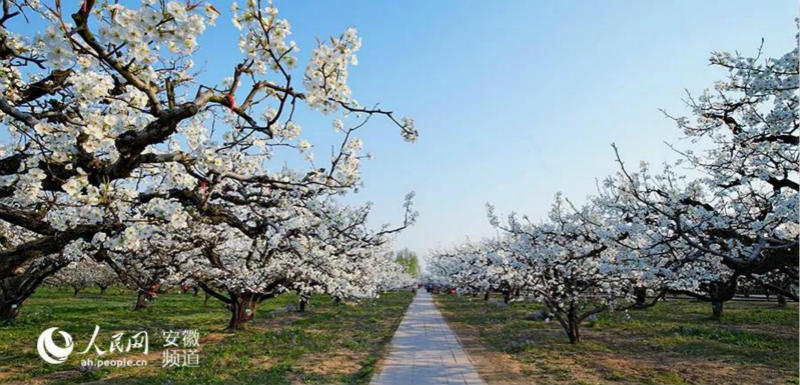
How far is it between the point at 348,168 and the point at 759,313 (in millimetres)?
25728

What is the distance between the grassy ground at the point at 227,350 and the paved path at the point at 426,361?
471mm

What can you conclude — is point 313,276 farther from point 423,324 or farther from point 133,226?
point 133,226

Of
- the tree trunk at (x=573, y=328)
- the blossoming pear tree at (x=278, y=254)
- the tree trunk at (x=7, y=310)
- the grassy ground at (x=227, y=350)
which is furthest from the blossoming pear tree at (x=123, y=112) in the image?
the tree trunk at (x=7, y=310)

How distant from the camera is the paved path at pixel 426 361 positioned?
979 centimetres

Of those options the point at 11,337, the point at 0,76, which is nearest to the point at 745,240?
the point at 0,76

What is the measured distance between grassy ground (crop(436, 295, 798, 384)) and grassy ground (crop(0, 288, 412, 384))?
322 cm

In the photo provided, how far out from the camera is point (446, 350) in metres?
13.8

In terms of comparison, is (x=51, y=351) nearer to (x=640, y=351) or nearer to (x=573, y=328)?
(x=573, y=328)

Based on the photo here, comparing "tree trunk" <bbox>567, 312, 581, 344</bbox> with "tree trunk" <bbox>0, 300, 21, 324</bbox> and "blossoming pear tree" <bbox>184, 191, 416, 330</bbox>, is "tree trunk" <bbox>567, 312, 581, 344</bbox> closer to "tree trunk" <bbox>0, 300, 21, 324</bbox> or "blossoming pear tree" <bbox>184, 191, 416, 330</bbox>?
"blossoming pear tree" <bbox>184, 191, 416, 330</bbox>

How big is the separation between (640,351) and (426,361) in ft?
20.3

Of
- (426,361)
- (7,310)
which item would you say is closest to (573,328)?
(426,361)

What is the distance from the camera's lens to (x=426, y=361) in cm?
1192

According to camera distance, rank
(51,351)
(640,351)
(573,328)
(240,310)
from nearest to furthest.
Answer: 1. (51,351)
2. (640,351)
3. (573,328)
4. (240,310)

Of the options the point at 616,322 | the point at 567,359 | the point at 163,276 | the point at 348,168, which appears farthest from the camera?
the point at 616,322
